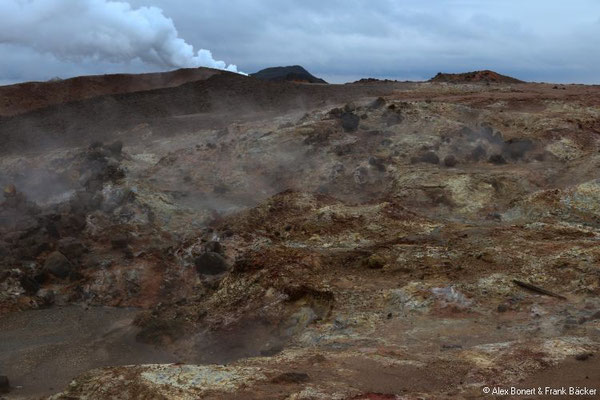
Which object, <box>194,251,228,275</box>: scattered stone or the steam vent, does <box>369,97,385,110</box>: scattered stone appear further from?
<box>194,251,228,275</box>: scattered stone

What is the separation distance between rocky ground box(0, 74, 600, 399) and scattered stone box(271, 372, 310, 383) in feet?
0.51

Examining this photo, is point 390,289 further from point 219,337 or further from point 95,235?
point 95,235

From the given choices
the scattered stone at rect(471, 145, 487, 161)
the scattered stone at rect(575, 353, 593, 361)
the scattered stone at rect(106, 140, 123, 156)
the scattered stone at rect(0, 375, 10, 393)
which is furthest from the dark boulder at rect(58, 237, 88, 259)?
the scattered stone at rect(471, 145, 487, 161)

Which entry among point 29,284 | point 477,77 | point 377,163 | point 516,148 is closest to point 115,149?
point 29,284

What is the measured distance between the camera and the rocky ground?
7.32 metres

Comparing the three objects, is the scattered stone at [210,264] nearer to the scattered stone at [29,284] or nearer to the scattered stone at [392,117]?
the scattered stone at [29,284]

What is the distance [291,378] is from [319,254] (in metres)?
4.73

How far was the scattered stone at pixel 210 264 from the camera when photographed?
12328 mm

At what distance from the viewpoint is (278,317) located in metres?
9.90

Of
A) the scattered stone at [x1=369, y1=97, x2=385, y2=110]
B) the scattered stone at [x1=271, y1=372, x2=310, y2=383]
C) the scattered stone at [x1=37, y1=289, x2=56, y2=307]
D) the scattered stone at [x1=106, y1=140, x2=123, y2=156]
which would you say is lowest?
the scattered stone at [x1=37, y1=289, x2=56, y2=307]

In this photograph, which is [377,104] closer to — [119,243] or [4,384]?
[119,243]

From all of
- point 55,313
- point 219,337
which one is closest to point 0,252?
point 55,313

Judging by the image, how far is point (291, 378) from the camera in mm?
6855

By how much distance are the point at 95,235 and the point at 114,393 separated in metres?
7.60
